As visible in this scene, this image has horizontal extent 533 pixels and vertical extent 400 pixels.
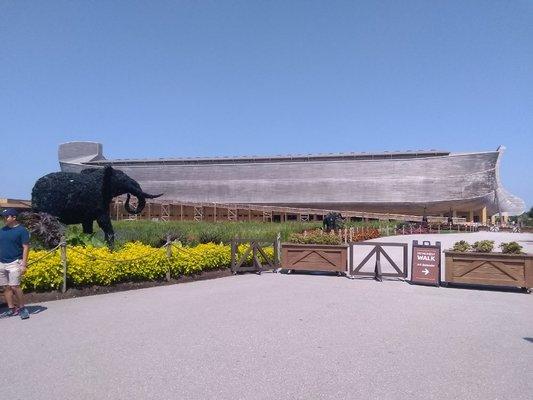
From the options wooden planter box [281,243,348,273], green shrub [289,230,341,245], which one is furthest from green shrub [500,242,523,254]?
green shrub [289,230,341,245]

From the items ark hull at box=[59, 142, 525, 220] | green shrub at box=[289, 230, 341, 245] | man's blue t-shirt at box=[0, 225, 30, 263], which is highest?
ark hull at box=[59, 142, 525, 220]

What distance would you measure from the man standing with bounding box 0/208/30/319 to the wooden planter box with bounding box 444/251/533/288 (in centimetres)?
1013

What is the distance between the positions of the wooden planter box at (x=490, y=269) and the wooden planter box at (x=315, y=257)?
3.21m

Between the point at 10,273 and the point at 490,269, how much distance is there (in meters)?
11.1

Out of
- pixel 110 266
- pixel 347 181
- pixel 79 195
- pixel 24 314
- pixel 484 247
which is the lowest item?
pixel 24 314

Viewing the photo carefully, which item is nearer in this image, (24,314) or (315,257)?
(24,314)

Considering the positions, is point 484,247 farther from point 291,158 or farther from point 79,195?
point 291,158

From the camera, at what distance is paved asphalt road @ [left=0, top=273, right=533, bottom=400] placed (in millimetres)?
4766

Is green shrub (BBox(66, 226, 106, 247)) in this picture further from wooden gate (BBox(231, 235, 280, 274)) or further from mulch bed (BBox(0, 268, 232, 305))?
wooden gate (BBox(231, 235, 280, 274))

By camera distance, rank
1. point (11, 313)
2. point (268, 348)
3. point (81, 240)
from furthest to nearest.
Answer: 1. point (81, 240)
2. point (11, 313)
3. point (268, 348)

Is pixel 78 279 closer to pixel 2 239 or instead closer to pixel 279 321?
pixel 2 239

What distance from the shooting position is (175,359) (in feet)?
18.5

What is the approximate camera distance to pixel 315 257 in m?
14.2

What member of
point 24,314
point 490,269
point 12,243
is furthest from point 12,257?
point 490,269
